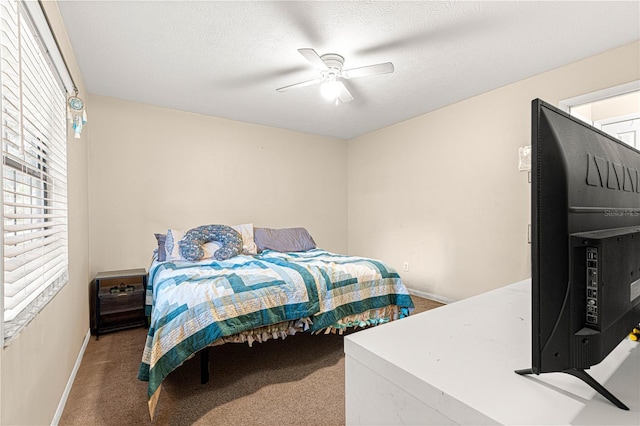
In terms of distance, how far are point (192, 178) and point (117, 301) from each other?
5.26 feet

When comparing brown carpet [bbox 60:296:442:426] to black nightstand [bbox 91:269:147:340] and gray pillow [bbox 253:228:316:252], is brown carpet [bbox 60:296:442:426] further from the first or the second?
gray pillow [bbox 253:228:316:252]

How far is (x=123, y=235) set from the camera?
3.43 m

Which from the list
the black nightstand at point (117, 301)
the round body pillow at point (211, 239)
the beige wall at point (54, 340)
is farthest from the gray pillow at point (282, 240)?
the beige wall at point (54, 340)

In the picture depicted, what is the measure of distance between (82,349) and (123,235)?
133cm

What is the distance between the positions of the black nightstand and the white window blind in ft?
3.65

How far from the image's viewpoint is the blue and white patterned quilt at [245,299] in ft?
5.73

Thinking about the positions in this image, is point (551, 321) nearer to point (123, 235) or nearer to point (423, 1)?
point (423, 1)

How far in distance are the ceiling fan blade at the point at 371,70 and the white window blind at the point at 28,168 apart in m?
1.88

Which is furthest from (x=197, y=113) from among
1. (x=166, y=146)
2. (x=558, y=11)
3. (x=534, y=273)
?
(x=534, y=273)

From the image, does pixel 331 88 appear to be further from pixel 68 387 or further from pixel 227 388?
pixel 68 387

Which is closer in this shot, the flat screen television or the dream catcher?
the flat screen television

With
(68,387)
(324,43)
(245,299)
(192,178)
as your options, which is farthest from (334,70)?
(68,387)

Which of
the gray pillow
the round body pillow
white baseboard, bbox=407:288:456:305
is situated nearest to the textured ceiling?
the round body pillow

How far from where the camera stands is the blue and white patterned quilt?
5.73ft
